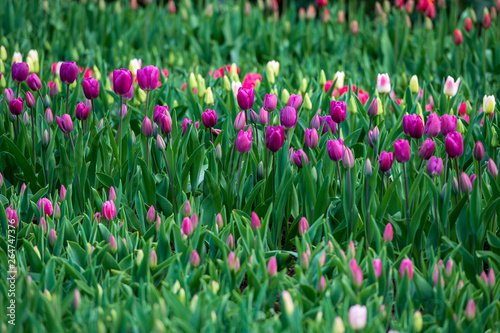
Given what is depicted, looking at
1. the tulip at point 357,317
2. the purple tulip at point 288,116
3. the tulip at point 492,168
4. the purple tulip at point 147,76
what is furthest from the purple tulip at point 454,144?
the purple tulip at point 147,76

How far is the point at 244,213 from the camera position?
2.32m

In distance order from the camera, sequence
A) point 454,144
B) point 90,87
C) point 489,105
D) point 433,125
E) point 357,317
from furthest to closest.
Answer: point 489,105, point 90,87, point 433,125, point 454,144, point 357,317

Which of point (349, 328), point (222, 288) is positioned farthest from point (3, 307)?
point (349, 328)

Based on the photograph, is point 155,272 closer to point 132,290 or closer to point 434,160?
point 132,290

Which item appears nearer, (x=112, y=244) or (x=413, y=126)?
(x=112, y=244)

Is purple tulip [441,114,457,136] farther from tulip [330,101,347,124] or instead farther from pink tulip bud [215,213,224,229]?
pink tulip bud [215,213,224,229]

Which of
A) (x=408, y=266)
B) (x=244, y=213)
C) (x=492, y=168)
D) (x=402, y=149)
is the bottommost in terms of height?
(x=244, y=213)

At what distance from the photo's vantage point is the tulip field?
1.74 m

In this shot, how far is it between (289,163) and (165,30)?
11.2ft

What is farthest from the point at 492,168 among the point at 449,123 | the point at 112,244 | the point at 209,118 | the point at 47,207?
the point at 47,207

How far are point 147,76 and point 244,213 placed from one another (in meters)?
0.80

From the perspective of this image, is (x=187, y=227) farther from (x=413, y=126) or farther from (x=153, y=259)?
(x=413, y=126)

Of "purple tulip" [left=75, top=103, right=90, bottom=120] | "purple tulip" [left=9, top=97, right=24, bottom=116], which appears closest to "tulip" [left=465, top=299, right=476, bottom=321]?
"purple tulip" [left=75, top=103, right=90, bottom=120]

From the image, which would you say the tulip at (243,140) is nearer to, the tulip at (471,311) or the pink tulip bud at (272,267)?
the pink tulip bud at (272,267)
